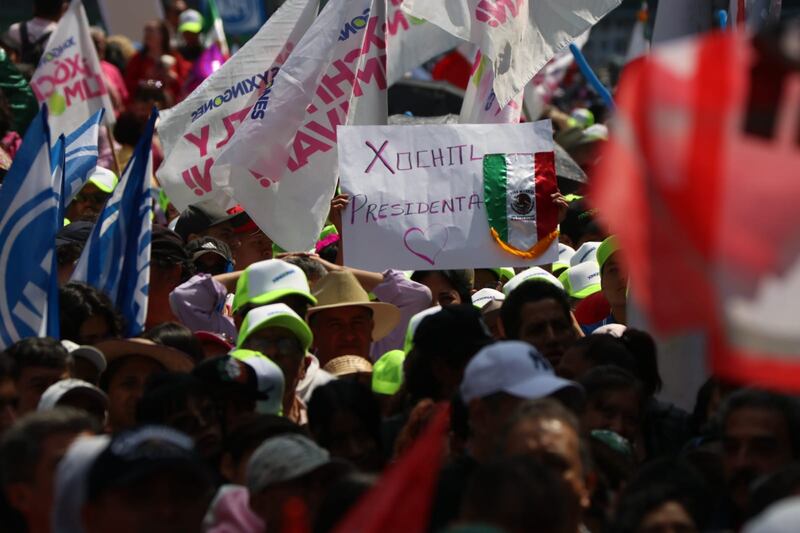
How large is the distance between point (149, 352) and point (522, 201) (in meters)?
2.21

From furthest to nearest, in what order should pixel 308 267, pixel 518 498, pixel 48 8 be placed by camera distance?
pixel 48 8 < pixel 308 267 < pixel 518 498

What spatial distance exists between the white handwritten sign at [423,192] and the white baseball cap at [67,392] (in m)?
2.21

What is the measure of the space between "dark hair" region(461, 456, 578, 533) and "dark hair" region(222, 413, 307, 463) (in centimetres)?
126

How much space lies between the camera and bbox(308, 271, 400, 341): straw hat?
7738 mm

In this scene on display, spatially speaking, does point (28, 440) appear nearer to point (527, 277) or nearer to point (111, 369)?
point (111, 369)

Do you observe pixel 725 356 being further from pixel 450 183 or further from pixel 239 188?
pixel 239 188

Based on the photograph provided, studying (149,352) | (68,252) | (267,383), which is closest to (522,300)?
(267,383)

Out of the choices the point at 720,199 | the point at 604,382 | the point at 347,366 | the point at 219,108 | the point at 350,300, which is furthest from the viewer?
the point at 219,108

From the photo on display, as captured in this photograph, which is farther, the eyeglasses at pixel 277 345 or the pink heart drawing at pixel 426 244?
the pink heart drawing at pixel 426 244

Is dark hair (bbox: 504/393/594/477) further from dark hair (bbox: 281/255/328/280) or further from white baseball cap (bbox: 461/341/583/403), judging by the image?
dark hair (bbox: 281/255/328/280)

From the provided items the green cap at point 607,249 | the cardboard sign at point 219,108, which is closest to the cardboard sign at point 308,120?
the cardboard sign at point 219,108

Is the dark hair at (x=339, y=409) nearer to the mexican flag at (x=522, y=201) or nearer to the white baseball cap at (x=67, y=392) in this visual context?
the white baseball cap at (x=67, y=392)

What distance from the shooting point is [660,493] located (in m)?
4.97

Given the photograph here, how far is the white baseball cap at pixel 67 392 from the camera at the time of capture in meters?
6.13
